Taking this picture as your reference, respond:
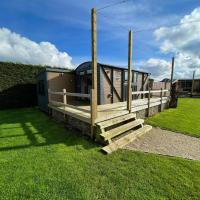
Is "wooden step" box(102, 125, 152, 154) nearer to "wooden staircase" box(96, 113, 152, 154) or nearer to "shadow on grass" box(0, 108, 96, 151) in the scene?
"wooden staircase" box(96, 113, 152, 154)

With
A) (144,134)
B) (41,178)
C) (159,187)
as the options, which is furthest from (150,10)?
(41,178)

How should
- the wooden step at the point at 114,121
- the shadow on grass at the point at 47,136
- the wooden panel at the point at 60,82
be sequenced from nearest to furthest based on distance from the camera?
the shadow on grass at the point at 47,136 < the wooden step at the point at 114,121 < the wooden panel at the point at 60,82

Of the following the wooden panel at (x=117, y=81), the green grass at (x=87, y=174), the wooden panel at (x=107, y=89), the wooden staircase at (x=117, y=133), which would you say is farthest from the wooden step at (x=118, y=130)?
the wooden panel at (x=117, y=81)

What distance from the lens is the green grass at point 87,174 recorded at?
2.19 m

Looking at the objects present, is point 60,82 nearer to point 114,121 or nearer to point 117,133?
point 114,121

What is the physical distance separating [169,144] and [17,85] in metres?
10.0

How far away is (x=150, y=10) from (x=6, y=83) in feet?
31.1

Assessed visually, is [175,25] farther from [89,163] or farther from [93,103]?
[89,163]

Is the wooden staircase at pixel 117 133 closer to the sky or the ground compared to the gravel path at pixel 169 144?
closer to the sky

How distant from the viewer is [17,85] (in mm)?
9945

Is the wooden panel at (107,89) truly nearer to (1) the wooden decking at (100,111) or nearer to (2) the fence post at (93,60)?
(1) the wooden decking at (100,111)

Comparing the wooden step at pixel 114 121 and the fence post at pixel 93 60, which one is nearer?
the fence post at pixel 93 60

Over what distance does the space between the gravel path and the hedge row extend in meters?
8.94

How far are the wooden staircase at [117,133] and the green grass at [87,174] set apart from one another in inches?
10.3
